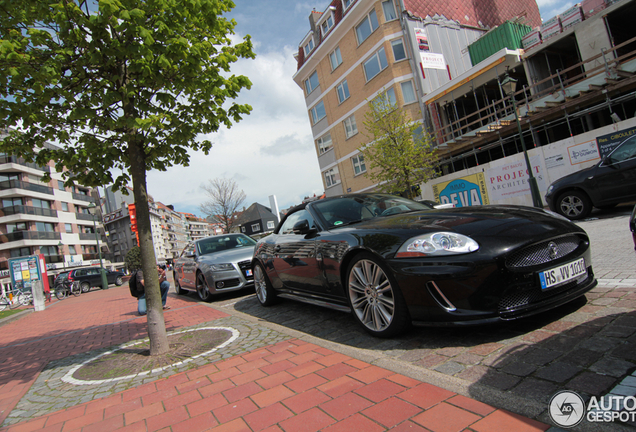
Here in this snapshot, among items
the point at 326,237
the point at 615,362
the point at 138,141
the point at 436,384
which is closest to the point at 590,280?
the point at 615,362

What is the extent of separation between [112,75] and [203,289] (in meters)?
4.95

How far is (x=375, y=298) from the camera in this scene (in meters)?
3.15

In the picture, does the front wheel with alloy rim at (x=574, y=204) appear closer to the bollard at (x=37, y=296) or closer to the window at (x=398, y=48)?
the window at (x=398, y=48)

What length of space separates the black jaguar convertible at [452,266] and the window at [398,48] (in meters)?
21.6

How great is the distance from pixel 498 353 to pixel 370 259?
1152mm

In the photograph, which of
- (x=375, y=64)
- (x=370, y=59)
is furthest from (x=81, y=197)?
(x=375, y=64)

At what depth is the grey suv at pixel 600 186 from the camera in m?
7.81

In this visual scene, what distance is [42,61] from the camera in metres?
3.59

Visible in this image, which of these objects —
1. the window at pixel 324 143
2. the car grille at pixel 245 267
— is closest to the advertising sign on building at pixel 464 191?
the window at pixel 324 143

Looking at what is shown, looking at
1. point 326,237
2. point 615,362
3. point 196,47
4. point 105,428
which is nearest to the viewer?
point 615,362

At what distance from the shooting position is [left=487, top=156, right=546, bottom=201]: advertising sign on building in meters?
15.6

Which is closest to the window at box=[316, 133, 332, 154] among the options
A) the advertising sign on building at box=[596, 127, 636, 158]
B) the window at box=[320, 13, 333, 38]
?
the window at box=[320, 13, 333, 38]

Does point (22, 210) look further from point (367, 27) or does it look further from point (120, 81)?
point (120, 81)

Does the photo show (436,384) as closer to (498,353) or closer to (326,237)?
(498,353)
